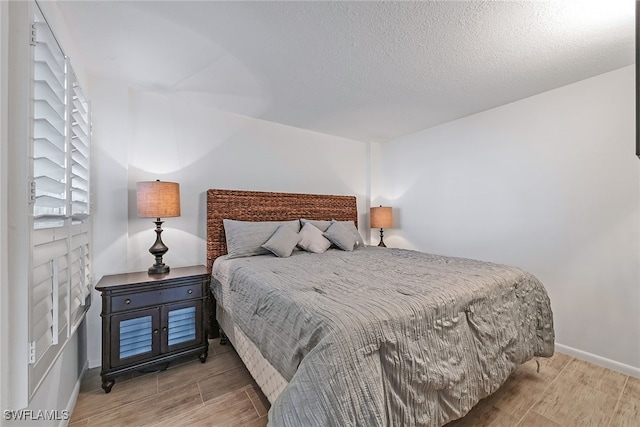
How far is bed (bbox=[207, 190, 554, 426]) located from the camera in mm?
998

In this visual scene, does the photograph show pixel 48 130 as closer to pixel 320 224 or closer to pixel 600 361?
pixel 320 224

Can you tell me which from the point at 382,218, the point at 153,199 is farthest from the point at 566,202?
the point at 153,199

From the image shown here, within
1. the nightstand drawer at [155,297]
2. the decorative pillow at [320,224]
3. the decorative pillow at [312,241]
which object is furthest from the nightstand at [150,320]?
the decorative pillow at [320,224]

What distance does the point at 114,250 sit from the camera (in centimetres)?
232

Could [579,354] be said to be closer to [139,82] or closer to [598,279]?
[598,279]

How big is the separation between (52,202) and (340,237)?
245 centimetres

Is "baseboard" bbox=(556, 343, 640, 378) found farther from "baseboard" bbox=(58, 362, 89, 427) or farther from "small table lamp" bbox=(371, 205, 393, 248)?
"baseboard" bbox=(58, 362, 89, 427)

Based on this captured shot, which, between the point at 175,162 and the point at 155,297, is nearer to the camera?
the point at 155,297

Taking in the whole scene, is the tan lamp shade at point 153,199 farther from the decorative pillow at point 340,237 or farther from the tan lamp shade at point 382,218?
the tan lamp shade at point 382,218

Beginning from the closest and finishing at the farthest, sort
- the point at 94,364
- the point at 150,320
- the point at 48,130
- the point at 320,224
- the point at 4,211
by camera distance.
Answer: the point at 4,211 < the point at 48,130 < the point at 150,320 < the point at 94,364 < the point at 320,224

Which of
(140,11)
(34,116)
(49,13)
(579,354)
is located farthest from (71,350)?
(579,354)

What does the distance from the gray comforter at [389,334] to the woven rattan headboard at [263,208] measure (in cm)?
88

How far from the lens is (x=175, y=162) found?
2725mm

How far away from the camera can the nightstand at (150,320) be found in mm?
1872
